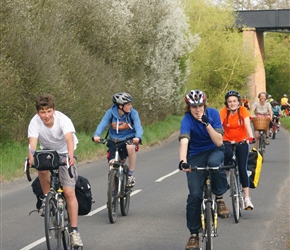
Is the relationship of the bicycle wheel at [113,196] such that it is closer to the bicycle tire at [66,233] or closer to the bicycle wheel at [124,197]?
the bicycle wheel at [124,197]

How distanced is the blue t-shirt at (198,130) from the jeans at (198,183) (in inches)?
2.6

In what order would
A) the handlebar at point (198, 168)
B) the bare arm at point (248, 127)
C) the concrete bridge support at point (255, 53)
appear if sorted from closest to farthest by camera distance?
the handlebar at point (198, 168) → the bare arm at point (248, 127) → the concrete bridge support at point (255, 53)

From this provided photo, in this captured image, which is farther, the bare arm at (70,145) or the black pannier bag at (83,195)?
the black pannier bag at (83,195)

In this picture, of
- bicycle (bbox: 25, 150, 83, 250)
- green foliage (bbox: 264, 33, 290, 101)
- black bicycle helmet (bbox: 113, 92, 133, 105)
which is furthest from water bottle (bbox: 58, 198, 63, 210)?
green foliage (bbox: 264, 33, 290, 101)

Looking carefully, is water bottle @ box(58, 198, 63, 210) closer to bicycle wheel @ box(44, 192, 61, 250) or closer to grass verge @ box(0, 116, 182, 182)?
bicycle wheel @ box(44, 192, 61, 250)

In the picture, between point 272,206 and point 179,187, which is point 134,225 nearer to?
point 272,206

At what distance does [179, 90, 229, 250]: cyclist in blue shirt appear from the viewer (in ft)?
27.8

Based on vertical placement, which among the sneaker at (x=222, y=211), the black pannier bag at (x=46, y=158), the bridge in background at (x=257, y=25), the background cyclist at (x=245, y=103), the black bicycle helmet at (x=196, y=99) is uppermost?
the bridge in background at (x=257, y=25)

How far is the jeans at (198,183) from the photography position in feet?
28.2

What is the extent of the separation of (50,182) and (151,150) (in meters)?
21.2

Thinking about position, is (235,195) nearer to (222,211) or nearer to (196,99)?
(222,211)

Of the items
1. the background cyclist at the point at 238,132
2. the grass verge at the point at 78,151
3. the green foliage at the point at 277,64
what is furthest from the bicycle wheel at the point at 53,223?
the green foliage at the point at 277,64

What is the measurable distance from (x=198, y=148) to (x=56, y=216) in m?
1.70

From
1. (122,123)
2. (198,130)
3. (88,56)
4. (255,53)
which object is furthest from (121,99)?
(255,53)
